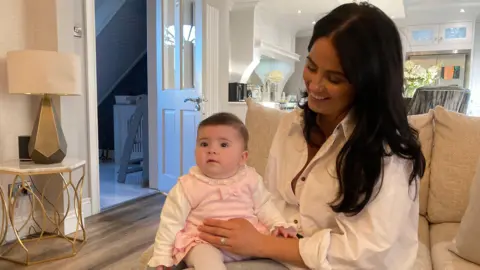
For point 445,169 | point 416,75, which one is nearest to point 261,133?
point 445,169

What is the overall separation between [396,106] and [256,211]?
1.51 ft

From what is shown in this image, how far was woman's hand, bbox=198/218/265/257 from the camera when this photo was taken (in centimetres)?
88

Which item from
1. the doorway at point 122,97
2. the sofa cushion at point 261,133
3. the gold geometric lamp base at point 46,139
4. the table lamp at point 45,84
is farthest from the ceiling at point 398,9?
the sofa cushion at point 261,133

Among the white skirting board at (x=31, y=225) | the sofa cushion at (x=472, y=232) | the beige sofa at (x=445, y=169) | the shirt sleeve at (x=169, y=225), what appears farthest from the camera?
the white skirting board at (x=31, y=225)

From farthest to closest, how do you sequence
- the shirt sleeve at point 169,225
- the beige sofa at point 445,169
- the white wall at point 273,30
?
the white wall at point 273,30, the beige sofa at point 445,169, the shirt sleeve at point 169,225

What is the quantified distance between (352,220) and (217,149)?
1.22 feet

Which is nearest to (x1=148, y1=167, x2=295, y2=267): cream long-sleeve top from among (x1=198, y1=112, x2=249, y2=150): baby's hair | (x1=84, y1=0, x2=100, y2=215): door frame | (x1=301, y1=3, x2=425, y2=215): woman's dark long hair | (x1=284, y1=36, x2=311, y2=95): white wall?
(x1=198, y1=112, x2=249, y2=150): baby's hair

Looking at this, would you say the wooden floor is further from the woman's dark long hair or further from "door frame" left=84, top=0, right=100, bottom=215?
the woman's dark long hair

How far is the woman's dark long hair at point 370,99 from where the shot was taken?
813 millimetres

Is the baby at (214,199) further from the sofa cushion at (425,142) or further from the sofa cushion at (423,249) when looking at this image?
the sofa cushion at (425,142)

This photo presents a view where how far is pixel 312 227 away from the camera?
944 millimetres

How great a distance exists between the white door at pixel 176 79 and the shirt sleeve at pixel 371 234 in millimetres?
2878

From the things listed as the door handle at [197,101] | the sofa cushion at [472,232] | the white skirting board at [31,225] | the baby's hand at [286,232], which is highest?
Answer: the door handle at [197,101]

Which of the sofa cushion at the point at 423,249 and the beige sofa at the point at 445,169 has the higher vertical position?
the beige sofa at the point at 445,169
